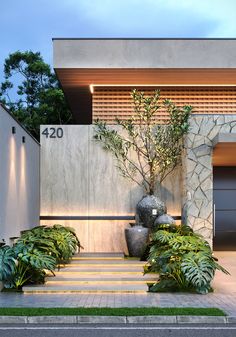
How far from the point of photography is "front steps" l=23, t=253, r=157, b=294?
1082 centimetres

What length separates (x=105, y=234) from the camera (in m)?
16.2

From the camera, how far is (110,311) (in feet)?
27.9

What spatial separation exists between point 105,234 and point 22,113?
21.8m

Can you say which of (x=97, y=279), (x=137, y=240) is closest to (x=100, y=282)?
(x=97, y=279)

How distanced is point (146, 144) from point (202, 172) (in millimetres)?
2146

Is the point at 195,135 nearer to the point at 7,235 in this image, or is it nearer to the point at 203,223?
the point at 203,223

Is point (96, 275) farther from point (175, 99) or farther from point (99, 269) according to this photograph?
point (175, 99)

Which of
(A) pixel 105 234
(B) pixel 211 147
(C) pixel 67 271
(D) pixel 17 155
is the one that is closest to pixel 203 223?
(B) pixel 211 147

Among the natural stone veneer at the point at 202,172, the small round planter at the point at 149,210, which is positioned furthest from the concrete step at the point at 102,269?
the natural stone veneer at the point at 202,172

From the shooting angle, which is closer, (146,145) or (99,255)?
(99,255)

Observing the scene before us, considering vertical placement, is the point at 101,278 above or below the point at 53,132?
below

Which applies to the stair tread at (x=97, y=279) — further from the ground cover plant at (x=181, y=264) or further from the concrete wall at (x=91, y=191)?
the concrete wall at (x=91, y=191)

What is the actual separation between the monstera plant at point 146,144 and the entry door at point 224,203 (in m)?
4.83

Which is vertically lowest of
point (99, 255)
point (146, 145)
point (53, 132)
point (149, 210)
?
point (99, 255)
